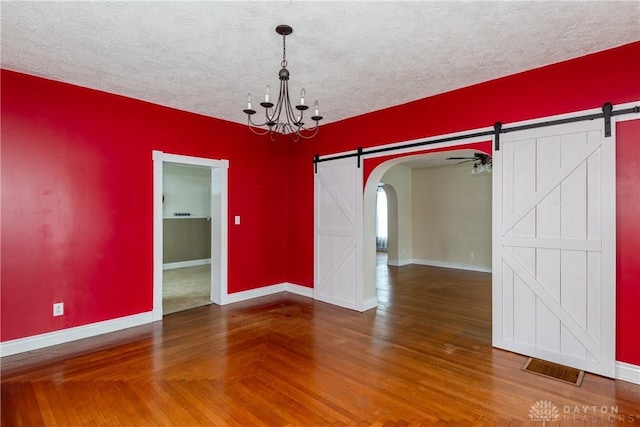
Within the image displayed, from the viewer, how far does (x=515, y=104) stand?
3330 millimetres

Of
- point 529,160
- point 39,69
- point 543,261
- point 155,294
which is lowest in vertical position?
point 155,294

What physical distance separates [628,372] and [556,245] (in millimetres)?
1153

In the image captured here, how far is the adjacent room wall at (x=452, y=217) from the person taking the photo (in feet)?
25.3

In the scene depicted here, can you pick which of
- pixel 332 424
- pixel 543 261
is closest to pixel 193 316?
pixel 332 424

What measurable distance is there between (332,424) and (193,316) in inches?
114

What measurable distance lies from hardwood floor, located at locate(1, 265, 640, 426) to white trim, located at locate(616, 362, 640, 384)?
2.3 inches

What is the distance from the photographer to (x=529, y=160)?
320 centimetres

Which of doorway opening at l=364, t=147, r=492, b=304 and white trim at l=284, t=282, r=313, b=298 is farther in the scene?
doorway opening at l=364, t=147, r=492, b=304

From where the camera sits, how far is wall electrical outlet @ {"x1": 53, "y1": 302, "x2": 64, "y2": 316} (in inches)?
139

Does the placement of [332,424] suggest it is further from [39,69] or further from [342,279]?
[39,69]

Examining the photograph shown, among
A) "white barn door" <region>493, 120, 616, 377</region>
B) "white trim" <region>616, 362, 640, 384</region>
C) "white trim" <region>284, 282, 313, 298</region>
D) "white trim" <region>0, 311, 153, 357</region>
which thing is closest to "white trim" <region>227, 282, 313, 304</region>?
"white trim" <region>284, 282, 313, 298</region>

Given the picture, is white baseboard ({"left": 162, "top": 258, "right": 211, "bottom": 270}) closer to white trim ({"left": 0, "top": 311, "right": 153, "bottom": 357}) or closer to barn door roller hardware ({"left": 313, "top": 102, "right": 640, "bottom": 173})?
white trim ({"left": 0, "top": 311, "right": 153, "bottom": 357})

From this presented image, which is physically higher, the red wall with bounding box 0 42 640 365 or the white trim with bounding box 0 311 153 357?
the red wall with bounding box 0 42 640 365

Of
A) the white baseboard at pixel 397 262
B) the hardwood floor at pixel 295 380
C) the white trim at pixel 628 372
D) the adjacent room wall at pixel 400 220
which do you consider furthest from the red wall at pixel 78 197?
the white baseboard at pixel 397 262
